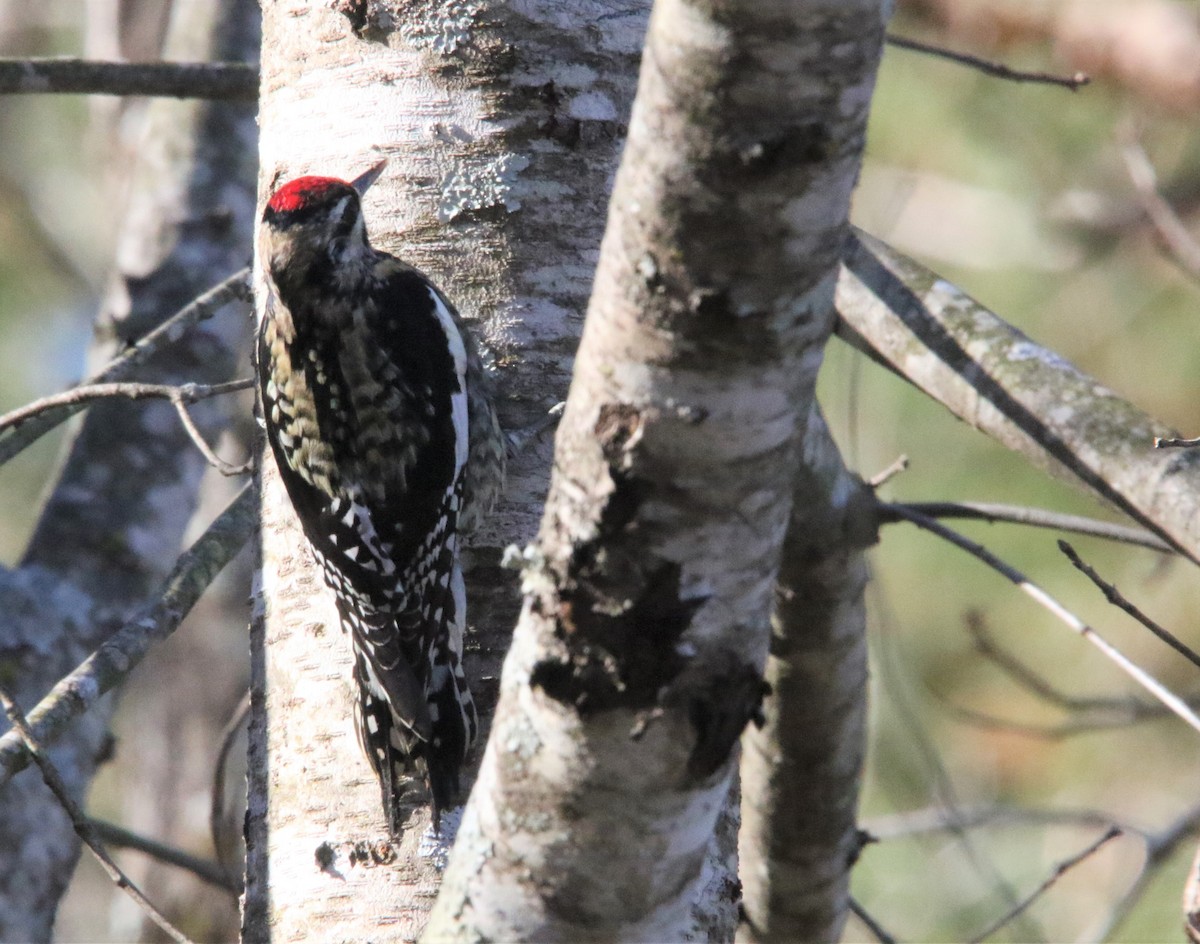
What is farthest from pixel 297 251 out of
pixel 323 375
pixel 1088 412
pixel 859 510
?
pixel 1088 412

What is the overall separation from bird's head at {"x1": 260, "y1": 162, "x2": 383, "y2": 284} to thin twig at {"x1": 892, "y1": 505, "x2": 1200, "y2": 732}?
1.03 metres

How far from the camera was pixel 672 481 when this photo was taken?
3.84ft

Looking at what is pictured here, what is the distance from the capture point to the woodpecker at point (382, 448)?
1987 mm

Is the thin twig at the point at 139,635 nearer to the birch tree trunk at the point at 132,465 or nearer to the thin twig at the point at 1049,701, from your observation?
the birch tree trunk at the point at 132,465

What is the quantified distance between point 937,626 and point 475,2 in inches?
196

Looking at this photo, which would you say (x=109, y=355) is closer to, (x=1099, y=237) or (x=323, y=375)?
(x=323, y=375)

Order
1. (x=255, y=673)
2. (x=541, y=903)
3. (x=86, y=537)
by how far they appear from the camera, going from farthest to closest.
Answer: (x=86, y=537) < (x=255, y=673) < (x=541, y=903)

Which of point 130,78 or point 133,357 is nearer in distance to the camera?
point 133,357

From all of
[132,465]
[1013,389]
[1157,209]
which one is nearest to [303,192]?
[1013,389]

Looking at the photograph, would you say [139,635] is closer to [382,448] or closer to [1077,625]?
[382,448]

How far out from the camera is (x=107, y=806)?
834cm

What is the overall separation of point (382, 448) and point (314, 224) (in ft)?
1.33

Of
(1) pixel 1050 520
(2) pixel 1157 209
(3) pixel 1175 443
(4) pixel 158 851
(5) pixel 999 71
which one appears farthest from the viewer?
(2) pixel 1157 209

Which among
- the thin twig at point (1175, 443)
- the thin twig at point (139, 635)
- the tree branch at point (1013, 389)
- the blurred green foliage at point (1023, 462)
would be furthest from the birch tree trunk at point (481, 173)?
the blurred green foliage at point (1023, 462)
